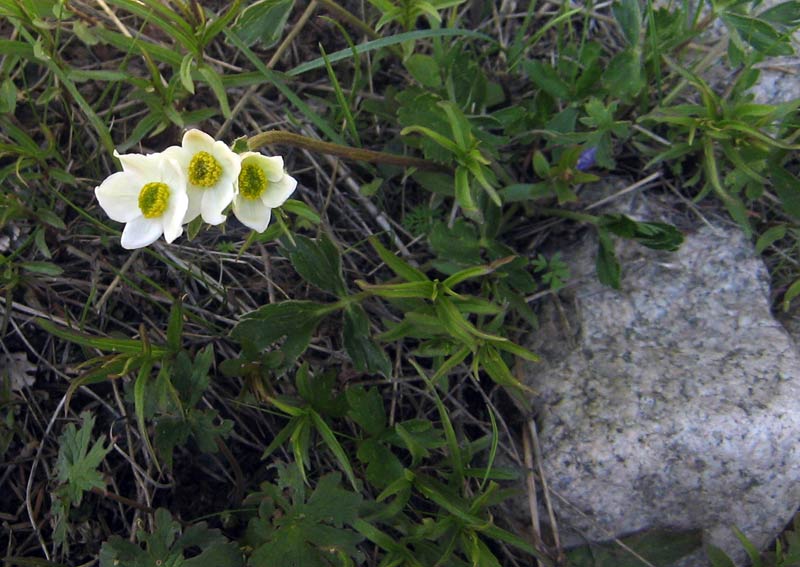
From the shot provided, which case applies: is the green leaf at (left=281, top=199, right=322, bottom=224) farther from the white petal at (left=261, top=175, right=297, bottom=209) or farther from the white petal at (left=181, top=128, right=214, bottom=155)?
the white petal at (left=181, top=128, right=214, bottom=155)

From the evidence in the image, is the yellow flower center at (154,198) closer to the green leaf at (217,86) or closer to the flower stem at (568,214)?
the green leaf at (217,86)

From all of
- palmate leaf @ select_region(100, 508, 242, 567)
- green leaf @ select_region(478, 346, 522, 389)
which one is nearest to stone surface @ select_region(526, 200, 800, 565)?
green leaf @ select_region(478, 346, 522, 389)

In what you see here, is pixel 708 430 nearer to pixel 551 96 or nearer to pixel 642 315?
pixel 642 315

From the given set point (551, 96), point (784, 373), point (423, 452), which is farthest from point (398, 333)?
point (784, 373)

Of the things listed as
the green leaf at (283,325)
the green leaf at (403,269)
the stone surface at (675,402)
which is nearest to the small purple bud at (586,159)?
the stone surface at (675,402)

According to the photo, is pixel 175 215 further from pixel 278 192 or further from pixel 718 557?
pixel 718 557

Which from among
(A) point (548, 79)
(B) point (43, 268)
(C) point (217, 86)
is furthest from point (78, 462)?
(A) point (548, 79)
